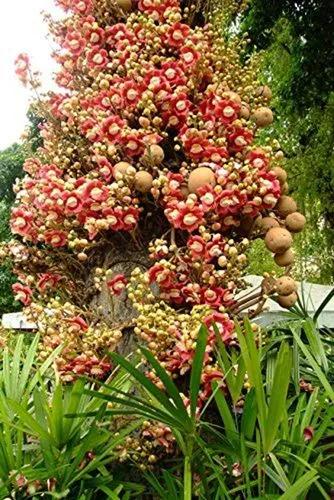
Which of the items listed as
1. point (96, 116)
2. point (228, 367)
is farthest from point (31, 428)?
point (96, 116)

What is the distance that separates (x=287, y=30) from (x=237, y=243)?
7007 millimetres

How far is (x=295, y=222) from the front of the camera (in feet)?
6.77

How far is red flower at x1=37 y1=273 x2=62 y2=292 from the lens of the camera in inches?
87.7

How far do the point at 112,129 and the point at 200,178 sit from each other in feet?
1.08

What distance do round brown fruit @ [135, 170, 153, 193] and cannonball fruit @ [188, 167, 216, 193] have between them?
0.13 meters

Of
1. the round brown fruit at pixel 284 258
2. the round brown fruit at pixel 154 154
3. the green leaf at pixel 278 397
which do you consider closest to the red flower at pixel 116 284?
the round brown fruit at pixel 154 154

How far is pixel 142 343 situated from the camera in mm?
1950

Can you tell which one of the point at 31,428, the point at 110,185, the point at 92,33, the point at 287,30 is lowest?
the point at 31,428

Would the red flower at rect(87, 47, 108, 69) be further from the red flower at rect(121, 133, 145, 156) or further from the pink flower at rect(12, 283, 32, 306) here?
the pink flower at rect(12, 283, 32, 306)

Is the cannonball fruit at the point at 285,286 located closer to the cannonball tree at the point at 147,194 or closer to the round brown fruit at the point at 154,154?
the cannonball tree at the point at 147,194

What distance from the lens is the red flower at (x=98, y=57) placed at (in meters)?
2.28

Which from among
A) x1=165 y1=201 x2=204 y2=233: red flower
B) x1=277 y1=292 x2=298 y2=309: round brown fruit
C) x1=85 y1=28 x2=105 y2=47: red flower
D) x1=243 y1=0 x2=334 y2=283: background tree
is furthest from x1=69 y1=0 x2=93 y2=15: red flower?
x1=243 y1=0 x2=334 y2=283: background tree

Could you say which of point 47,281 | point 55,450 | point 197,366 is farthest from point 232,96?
point 55,450

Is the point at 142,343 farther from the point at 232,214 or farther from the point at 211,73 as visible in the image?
the point at 211,73
